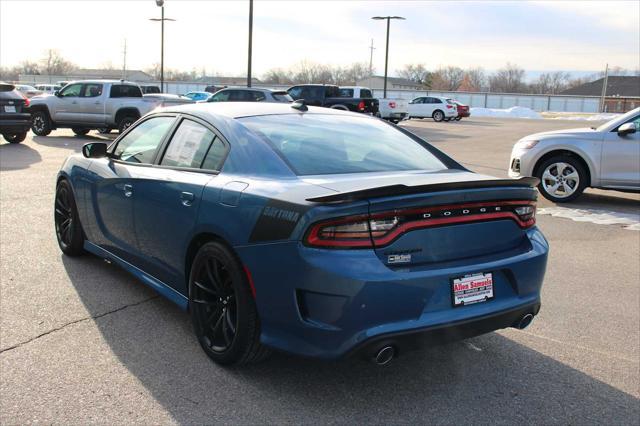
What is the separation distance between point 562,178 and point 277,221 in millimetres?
8159

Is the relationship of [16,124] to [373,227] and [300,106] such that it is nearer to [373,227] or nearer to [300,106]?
[300,106]

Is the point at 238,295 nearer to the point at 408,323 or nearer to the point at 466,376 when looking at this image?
the point at 408,323

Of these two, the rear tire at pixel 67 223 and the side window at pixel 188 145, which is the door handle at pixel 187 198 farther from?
the rear tire at pixel 67 223

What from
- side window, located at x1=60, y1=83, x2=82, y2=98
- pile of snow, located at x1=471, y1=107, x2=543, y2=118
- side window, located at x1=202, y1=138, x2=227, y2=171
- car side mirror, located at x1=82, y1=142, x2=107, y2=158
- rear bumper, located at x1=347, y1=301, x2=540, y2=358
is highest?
pile of snow, located at x1=471, y1=107, x2=543, y2=118

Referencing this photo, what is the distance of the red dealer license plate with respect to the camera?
3.22 meters

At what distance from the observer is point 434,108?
43875 millimetres

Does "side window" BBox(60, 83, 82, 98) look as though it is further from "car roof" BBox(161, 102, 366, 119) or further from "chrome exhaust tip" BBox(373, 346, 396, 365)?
"chrome exhaust tip" BBox(373, 346, 396, 365)

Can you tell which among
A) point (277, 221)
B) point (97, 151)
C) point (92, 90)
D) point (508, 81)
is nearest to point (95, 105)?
point (92, 90)

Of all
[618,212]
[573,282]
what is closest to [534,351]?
[573,282]

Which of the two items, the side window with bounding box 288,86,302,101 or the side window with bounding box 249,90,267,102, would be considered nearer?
the side window with bounding box 249,90,267,102

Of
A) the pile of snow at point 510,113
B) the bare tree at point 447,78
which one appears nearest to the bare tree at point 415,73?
the bare tree at point 447,78

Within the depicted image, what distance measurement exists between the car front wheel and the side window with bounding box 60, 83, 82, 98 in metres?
15.4

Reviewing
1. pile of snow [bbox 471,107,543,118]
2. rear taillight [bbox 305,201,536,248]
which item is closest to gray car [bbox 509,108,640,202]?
rear taillight [bbox 305,201,536,248]

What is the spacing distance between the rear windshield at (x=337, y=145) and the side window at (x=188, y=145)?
0.32 meters
